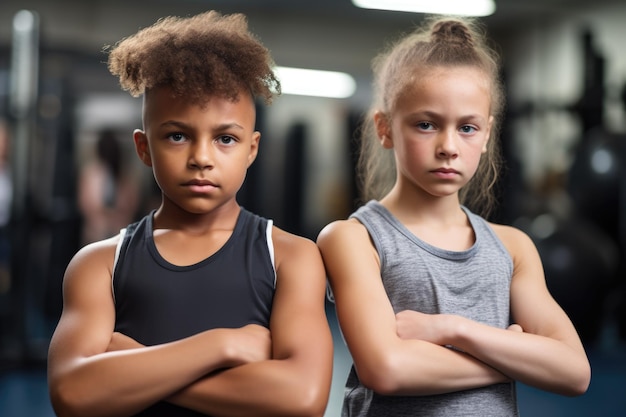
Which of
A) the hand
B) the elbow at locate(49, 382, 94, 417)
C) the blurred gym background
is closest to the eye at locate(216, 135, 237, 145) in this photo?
the hand

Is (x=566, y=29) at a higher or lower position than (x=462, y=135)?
higher

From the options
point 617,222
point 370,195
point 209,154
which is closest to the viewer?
point 209,154

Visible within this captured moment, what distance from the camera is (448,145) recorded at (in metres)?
1.44

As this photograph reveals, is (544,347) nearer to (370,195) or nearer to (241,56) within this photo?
(370,195)

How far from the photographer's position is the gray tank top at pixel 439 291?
1.45 meters

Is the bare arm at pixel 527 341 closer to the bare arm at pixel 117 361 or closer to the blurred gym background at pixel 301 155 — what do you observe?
the bare arm at pixel 117 361

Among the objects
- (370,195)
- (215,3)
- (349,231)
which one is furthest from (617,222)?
(215,3)

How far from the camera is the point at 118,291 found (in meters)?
1.37

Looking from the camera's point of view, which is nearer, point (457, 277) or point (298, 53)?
point (457, 277)

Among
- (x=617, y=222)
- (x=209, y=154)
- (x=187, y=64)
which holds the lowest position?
(x=617, y=222)

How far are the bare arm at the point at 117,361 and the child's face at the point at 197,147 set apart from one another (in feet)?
0.79

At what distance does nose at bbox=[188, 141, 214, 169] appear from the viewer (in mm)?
1326

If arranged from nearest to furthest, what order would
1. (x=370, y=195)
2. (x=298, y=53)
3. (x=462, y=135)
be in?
(x=462, y=135) → (x=370, y=195) → (x=298, y=53)

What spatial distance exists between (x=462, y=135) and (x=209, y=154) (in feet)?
1.62
